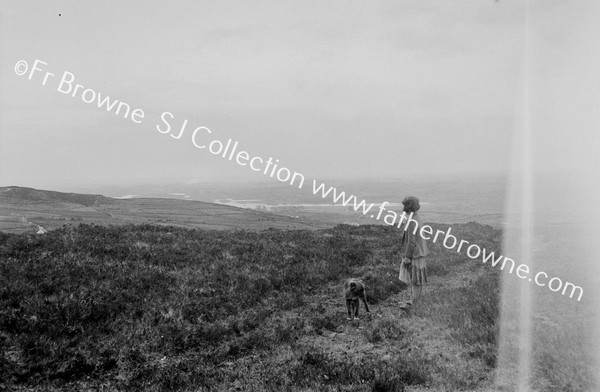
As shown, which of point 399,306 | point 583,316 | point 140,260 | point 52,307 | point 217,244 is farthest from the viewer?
point 217,244

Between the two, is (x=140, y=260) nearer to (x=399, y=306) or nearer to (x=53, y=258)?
(x=53, y=258)

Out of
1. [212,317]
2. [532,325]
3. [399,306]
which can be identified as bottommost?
[212,317]

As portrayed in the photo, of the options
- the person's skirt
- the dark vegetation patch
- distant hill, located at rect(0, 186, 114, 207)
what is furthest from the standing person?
distant hill, located at rect(0, 186, 114, 207)

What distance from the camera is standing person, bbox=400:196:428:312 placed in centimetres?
1115

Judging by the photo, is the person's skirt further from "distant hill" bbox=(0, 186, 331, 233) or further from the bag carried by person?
"distant hill" bbox=(0, 186, 331, 233)

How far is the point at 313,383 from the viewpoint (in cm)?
673

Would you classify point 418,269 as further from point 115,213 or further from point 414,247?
point 115,213

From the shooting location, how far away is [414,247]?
37.1 ft

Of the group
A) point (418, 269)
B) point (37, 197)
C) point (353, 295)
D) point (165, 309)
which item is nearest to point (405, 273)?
point (418, 269)

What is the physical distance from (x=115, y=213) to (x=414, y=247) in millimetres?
30569

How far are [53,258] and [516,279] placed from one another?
1553 centimetres

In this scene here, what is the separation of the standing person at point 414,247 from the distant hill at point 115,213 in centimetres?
1926

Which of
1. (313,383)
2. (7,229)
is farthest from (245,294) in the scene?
(7,229)

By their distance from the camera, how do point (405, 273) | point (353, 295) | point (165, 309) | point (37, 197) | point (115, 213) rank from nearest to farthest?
point (165, 309), point (353, 295), point (405, 273), point (115, 213), point (37, 197)
